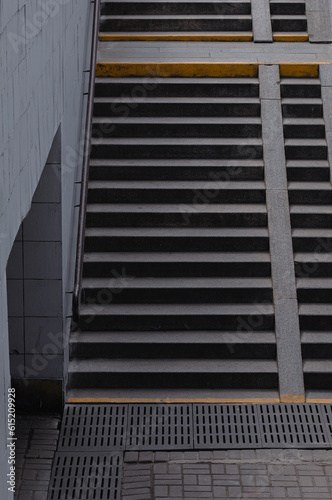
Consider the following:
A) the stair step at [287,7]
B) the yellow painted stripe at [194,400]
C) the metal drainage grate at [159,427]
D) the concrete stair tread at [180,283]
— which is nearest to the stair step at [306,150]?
the concrete stair tread at [180,283]

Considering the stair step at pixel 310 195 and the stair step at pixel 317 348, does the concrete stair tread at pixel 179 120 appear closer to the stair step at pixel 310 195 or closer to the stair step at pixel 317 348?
the stair step at pixel 310 195

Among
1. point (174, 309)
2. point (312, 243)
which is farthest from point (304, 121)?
point (174, 309)

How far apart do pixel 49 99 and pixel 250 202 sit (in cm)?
358

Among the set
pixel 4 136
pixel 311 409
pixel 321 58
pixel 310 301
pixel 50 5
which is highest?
A: pixel 321 58

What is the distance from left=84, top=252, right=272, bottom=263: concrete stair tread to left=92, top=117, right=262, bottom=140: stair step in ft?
5.40

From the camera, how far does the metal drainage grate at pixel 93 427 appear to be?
7781 millimetres

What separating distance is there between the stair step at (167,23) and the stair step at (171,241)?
3.58 m

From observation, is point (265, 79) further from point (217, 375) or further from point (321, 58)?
point (217, 375)

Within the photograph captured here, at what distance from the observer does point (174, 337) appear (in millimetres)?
8734

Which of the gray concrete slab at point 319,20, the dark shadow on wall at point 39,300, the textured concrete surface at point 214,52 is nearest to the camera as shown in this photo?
the dark shadow on wall at point 39,300

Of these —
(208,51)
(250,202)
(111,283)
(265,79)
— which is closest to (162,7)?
(208,51)

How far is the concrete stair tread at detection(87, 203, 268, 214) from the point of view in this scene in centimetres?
953

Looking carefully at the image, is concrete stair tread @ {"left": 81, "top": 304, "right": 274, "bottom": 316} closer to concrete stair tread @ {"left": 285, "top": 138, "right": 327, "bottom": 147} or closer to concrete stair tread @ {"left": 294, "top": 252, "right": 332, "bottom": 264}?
concrete stair tread @ {"left": 294, "top": 252, "right": 332, "bottom": 264}

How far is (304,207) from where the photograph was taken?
9.73m
